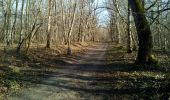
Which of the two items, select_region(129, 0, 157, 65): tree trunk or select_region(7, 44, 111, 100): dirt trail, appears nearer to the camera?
select_region(7, 44, 111, 100): dirt trail

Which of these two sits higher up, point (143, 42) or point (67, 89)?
point (143, 42)

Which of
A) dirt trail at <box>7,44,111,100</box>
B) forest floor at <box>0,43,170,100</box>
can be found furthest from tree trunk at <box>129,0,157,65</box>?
dirt trail at <box>7,44,111,100</box>

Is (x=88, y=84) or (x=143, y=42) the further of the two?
(x=143, y=42)

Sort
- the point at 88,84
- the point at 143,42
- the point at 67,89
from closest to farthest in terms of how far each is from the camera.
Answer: the point at 67,89
the point at 88,84
the point at 143,42

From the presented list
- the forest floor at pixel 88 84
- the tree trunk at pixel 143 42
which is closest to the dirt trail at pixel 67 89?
the forest floor at pixel 88 84

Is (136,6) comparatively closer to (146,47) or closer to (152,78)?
(146,47)

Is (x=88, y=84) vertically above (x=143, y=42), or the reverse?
(x=143, y=42)

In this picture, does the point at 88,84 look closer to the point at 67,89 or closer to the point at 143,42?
the point at 67,89

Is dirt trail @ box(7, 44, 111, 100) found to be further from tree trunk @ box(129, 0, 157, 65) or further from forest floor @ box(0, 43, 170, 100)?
tree trunk @ box(129, 0, 157, 65)

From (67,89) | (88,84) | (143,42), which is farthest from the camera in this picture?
(143,42)

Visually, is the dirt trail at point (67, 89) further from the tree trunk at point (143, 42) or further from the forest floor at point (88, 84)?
the tree trunk at point (143, 42)

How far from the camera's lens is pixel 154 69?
60.8 feet

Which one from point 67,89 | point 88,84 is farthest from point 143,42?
point 67,89

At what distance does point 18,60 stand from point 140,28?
9.27 meters
